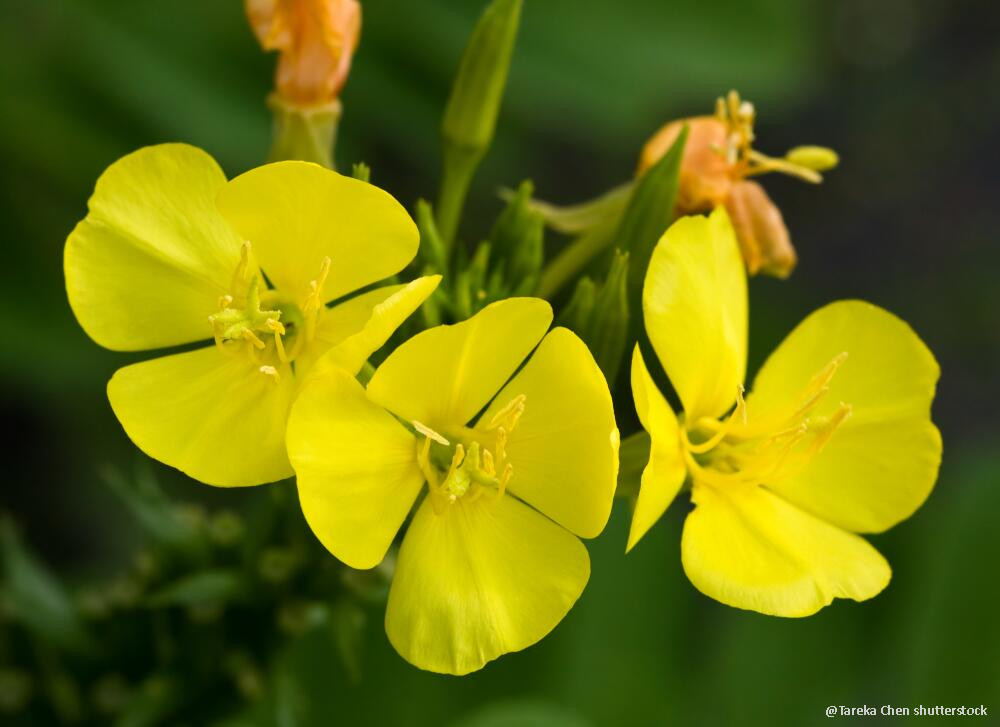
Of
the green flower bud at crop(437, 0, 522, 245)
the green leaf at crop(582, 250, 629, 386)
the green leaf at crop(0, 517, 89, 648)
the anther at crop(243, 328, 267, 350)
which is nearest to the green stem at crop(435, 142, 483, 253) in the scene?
the green flower bud at crop(437, 0, 522, 245)

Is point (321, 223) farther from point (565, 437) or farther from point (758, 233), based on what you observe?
point (758, 233)

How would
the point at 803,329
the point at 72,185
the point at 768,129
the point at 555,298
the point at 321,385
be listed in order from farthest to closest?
the point at 768,129 → the point at 72,185 → the point at 555,298 → the point at 803,329 → the point at 321,385

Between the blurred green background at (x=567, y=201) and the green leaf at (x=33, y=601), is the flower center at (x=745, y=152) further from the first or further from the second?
the green leaf at (x=33, y=601)

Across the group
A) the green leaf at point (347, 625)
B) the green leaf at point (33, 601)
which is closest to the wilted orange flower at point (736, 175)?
the green leaf at point (347, 625)

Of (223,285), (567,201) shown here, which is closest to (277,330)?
(223,285)

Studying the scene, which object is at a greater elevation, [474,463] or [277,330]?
[277,330]

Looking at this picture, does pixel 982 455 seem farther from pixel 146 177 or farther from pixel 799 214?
pixel 799 214

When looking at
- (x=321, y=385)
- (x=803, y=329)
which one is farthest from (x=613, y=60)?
(x=321, y=385)
